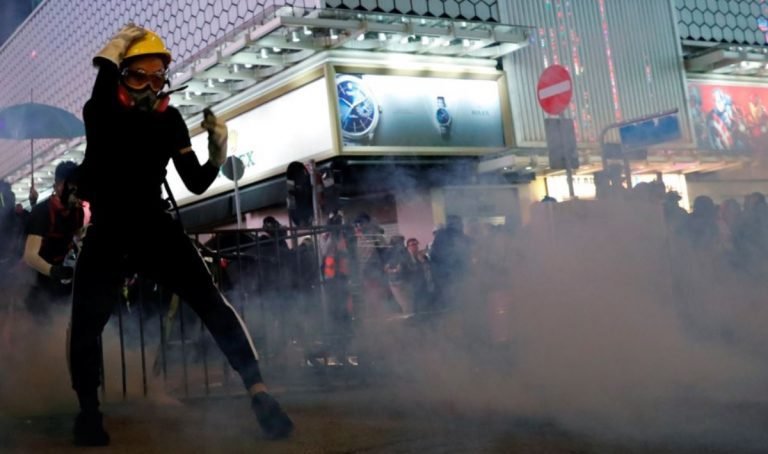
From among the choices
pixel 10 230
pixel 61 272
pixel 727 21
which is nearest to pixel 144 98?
pixel 61 272

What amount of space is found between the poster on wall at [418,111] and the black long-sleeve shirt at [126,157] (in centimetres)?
833

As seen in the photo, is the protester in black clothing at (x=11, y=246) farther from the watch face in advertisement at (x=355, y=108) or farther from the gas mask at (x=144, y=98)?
the watch face in advertisement at (x=355, y=108)

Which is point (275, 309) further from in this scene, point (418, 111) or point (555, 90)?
point (418, 111)

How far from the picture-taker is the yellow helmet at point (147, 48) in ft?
11.2

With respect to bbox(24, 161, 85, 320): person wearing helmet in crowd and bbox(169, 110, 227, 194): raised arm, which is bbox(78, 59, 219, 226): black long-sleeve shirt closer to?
bbox(169, 110, 227, 194): raised arm

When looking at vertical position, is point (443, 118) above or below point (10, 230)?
above

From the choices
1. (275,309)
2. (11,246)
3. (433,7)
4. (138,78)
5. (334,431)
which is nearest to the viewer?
(138,78)

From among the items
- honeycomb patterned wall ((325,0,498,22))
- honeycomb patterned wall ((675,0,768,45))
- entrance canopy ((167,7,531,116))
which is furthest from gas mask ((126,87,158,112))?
honeycomb patterned wall ((675,0,768,45))

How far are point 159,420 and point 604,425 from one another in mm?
2131

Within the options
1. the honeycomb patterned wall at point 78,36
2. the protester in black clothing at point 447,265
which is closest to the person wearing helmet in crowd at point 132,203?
the protester in black clothing at point 447,265

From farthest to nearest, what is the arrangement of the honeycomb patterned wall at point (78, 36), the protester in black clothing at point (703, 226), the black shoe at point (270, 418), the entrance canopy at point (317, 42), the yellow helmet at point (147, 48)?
the honeycomb patterned wall at point (78, 36), the entrance canopy at point (317, 42), the protester in black clothing at point (703, 226), the black shoe at point (270, 418), the yellow helmet at point (147, 48)

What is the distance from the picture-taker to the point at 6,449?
3557mm

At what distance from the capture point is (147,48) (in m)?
3.44

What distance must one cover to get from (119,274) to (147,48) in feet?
3.09
